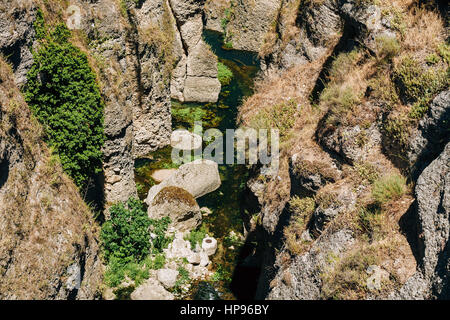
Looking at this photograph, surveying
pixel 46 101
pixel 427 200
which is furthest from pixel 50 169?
pixel 427 200

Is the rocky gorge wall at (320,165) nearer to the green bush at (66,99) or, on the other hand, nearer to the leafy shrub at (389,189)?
the leafy shrub at (389,189)

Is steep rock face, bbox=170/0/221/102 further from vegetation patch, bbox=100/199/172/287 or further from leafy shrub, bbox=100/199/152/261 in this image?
leafy shrub, bbox=100/199/152/261

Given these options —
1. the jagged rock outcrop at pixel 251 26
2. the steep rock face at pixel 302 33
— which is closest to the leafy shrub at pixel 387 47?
the steep rock face at pixel 302 33

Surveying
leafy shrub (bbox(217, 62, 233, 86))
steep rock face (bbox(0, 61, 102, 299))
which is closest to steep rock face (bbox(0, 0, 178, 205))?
steep rock face (bbox(0, 61, 102, 299))

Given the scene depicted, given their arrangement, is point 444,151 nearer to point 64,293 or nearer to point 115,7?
point 64,293

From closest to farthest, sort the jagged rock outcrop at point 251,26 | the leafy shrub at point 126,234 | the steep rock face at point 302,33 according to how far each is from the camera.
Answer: the leafy shrub at point 126,234 → the steep rock face at point 302,33 → the jagged rock outcrop at point 251,26
